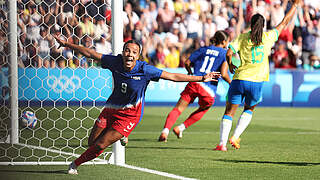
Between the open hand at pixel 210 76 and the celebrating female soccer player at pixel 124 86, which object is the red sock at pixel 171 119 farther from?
the open hand at pixel 210 76

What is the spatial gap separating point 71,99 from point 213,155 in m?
2.32

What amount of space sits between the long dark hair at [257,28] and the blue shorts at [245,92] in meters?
0.57

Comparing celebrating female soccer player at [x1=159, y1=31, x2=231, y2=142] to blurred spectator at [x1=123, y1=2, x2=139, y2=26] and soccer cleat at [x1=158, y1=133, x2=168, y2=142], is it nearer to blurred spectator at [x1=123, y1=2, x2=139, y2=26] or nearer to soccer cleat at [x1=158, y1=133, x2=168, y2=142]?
soccer cleat at [x1=158, y1=133, x2=168, y2=142]

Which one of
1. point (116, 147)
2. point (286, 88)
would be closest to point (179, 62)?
point (286, 88)

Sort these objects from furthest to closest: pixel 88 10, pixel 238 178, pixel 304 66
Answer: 1. pixel 304 66
2. pixel 88 10
3. pixel 238 178

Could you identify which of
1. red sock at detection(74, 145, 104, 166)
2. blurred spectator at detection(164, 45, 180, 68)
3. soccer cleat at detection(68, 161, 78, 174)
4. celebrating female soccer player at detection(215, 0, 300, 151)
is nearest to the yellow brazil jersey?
celebrating female soccer player at detection(215, 0, 300, 151)

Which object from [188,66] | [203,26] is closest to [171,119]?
[188,66]

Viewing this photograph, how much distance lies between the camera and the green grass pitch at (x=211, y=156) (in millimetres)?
6301

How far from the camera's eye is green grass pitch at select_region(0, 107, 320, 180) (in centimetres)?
630

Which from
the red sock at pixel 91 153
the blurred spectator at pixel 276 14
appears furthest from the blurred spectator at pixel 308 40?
the red sock at pixel 91 153

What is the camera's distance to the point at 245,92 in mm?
8320

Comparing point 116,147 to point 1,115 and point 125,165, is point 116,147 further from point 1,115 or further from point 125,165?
point 1,115

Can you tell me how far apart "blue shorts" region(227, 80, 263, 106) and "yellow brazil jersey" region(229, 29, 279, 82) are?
0.07 m

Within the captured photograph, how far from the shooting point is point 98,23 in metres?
7.76
